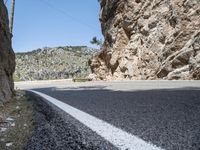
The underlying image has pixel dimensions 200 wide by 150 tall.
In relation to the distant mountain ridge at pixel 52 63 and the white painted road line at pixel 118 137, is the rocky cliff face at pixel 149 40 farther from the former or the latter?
the distant mountain ridge at pixel 52 63

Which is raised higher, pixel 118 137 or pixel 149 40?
pixel 149 40

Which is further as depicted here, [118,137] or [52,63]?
[52,63]

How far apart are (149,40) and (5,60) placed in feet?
55.6

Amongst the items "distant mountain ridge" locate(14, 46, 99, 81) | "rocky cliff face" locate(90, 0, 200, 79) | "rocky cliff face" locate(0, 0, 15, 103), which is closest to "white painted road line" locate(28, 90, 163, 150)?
"rocky cliff face" locate(0, 0, 15, 103)

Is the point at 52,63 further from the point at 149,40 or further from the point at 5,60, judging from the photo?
the point at 5,60

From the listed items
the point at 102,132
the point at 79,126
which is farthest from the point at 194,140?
the point at 79,126

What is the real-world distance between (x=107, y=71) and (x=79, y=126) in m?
28.7

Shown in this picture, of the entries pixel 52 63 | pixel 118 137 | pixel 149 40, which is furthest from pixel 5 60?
pixel 52 63

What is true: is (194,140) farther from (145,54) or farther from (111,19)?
(111,19)

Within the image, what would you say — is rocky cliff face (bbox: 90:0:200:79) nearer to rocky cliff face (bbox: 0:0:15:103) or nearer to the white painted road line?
rocky cliff face (bbox: 0:0:15:103)

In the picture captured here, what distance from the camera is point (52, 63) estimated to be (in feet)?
458

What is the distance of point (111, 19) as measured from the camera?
33219 millimetres

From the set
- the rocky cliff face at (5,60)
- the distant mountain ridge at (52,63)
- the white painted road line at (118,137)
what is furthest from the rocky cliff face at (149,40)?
the distant mountain ridge at (52,63)

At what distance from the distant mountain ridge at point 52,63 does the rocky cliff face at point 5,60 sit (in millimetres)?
97567
